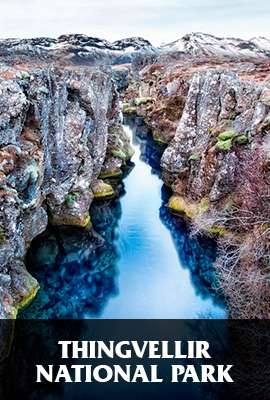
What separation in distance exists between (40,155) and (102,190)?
15.0m

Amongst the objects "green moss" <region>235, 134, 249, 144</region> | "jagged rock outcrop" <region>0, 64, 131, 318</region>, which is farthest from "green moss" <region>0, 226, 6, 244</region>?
"green moss" <region>235, 134, 249, 144</region>

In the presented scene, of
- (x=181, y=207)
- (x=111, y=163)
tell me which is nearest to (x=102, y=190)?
(x=111, y=163)

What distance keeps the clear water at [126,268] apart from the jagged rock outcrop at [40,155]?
202 cm

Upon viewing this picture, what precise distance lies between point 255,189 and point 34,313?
12980 millimetres

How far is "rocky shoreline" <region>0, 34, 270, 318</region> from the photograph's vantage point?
2244 cm

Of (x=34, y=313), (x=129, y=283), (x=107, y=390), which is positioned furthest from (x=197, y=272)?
(x=107, y=390)

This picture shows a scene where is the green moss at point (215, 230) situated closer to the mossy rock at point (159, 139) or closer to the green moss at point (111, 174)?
the green moss at point (111, 174)

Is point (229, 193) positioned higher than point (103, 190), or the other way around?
point (103, 190)

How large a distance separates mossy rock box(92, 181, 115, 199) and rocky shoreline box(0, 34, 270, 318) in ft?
0.41

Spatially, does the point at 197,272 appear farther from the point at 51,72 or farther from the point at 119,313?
the point at 51,72

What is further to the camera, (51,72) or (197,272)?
(51,72)

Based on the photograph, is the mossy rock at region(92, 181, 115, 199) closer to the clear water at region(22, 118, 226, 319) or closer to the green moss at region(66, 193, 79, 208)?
the clear water at region(22, 118, 226, 319)

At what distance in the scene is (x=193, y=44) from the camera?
632 ft

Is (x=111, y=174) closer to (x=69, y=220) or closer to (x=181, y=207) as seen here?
(x=181, y=207)
